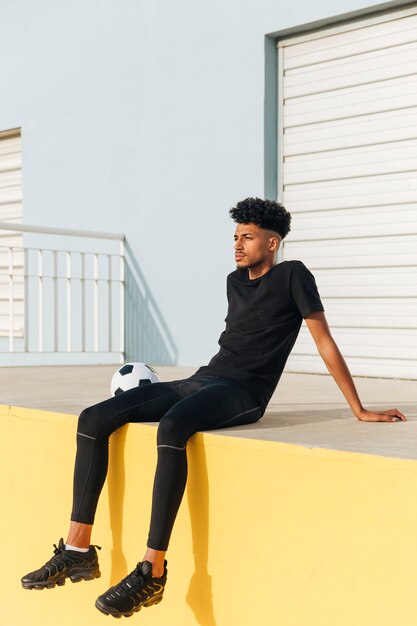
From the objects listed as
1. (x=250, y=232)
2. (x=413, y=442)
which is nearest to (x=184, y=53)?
(x=250, y=232)

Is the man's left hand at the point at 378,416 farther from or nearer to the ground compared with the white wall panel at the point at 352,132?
nearer to the ground

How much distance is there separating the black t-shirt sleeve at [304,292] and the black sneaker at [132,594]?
38.5 inches

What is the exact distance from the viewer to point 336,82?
18.8ft

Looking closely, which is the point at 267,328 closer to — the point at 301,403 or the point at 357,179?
the point at 301,403

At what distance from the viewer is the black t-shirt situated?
9.26ft

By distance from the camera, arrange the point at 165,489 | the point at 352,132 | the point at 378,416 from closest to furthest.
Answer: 1. the point at 165,489
2. the point at 378,416
3. the point at 352,132

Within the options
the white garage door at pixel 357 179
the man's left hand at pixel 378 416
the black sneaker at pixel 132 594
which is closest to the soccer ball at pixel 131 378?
the man's left hand at pixel 378 416

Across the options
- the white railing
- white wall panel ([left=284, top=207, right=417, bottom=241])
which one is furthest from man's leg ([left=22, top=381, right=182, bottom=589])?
the white railing

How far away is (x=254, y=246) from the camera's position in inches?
116

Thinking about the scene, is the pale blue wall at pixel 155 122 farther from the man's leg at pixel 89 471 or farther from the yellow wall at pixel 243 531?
the man's leg at pixel 89 471

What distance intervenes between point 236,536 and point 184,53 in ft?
15.8

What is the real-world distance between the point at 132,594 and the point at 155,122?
4.94 meters

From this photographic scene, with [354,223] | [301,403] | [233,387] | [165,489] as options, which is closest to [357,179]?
[354,223]

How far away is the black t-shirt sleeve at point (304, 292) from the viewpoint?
2.77 metres
